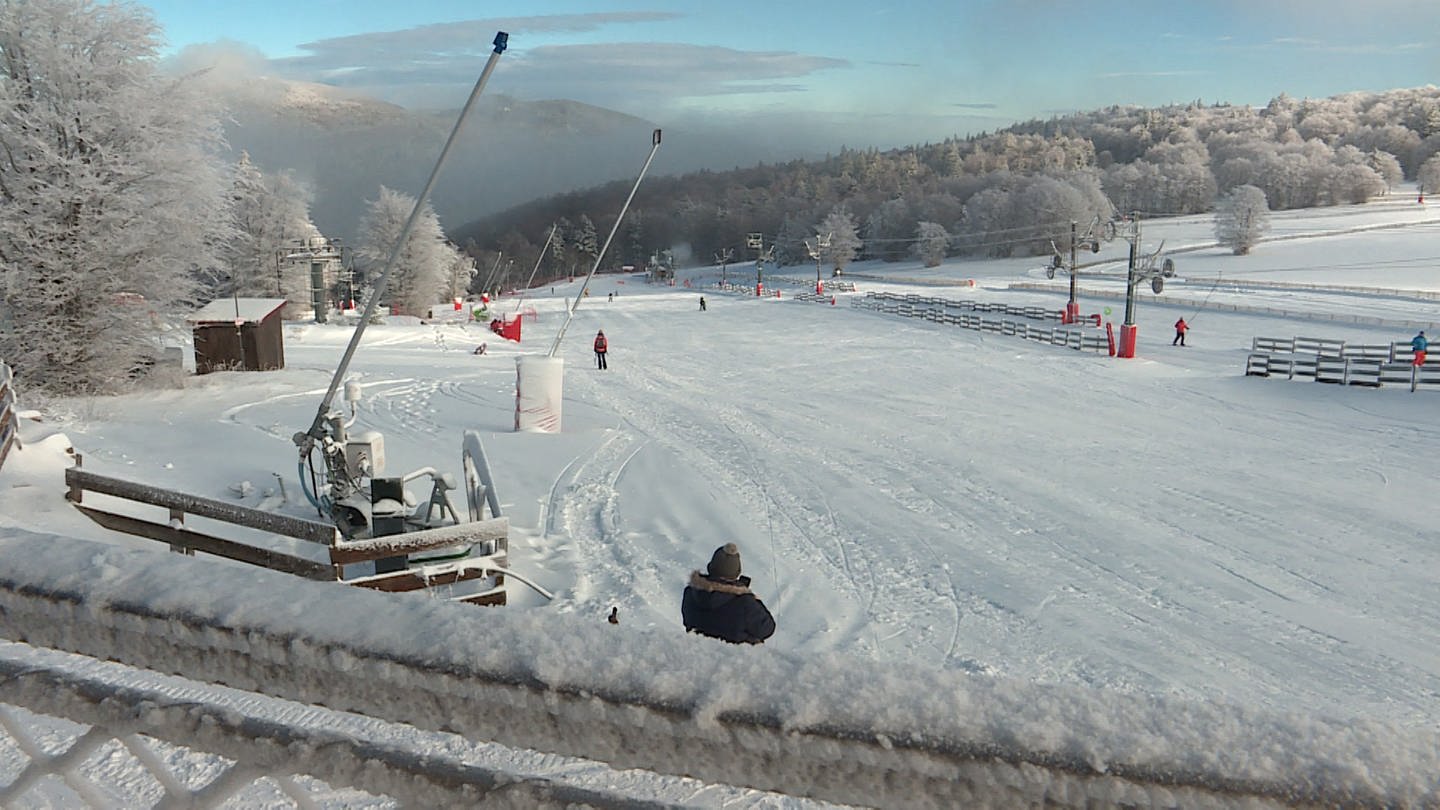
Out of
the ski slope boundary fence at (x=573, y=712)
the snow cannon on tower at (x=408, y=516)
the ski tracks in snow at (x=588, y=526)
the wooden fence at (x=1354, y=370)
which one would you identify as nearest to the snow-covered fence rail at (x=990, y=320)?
the wooden fence at (x=1354, y=370)

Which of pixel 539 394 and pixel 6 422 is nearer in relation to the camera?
pixel 6 422

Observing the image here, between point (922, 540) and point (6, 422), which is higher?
point (6, 422)

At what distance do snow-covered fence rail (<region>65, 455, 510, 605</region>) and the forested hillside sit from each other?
108m

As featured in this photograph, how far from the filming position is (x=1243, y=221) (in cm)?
9688

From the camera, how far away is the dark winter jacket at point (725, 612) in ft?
20.1

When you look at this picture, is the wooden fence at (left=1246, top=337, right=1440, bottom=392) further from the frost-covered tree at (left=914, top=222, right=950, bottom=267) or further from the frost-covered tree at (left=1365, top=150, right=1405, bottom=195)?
the frost-covered tree at (left=1365, top=150, right=1405, bottom=195)

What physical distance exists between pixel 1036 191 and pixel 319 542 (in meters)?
130

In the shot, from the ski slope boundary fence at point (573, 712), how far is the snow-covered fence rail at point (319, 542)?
23.3 ft

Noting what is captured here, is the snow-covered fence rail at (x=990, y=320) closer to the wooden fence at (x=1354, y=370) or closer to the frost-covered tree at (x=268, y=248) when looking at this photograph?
the wooden fence at (x=1354, y=370)

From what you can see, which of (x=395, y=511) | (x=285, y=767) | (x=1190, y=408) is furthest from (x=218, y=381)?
(x=285, y=767)

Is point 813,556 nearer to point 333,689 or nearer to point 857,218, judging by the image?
point 333,689

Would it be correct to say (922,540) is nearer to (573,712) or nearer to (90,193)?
(573,712)

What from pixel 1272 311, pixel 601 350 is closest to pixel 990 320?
pixel 1272 311

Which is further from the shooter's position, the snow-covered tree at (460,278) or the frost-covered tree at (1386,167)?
the frost-covered tree at (1386,167)
